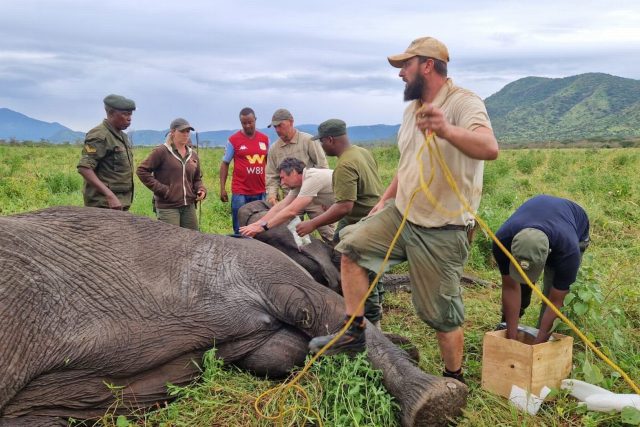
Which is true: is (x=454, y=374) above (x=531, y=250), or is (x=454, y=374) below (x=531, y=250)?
below

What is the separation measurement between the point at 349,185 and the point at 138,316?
2.01 meters

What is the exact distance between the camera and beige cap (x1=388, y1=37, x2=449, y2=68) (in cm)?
329

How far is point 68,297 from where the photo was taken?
339 centimetres

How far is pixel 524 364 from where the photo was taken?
11.1 feet

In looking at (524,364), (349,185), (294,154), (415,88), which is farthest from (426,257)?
(294,154)

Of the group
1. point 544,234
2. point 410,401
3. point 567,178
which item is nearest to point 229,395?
point 410,401

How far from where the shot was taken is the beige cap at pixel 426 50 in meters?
3.29

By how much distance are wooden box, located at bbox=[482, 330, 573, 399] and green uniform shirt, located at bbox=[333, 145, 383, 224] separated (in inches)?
67.3

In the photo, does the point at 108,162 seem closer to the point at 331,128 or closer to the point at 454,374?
the point at 331,128

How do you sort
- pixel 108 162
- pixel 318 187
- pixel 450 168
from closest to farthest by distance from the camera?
pixel 450 168
pixel 318 187
pixel 108 162

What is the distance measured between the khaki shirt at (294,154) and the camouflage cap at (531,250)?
348cm

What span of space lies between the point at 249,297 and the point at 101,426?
116 cm

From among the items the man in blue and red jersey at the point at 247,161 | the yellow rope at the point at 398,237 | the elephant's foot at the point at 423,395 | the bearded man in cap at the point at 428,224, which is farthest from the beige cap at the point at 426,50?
the man in blue and red jersey at the point at 247,161

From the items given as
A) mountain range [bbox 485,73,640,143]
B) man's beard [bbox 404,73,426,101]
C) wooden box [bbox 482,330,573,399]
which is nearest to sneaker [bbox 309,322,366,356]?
wooden box [bbox 482,330,573,399]
